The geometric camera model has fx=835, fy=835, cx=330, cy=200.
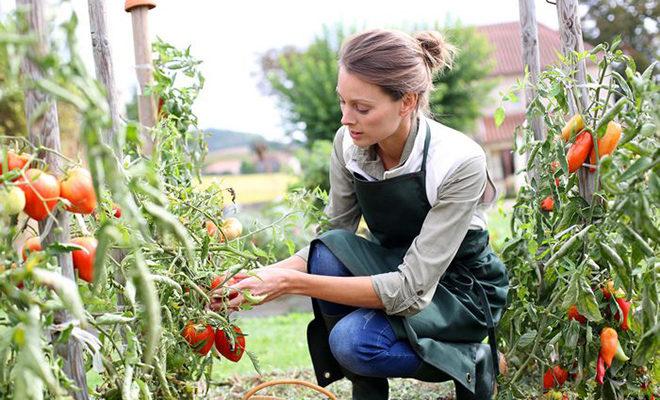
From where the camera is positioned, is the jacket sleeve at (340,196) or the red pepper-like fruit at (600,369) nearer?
the red pepper-like fruit at (600,369)

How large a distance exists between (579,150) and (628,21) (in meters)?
26.3

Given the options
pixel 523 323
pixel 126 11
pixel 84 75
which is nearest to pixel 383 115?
pixel 523 323

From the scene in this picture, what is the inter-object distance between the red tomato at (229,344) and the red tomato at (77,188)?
0.67m

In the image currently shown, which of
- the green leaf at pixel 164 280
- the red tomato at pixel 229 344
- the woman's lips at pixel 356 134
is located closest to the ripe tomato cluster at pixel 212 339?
the red tomato at pixel 229 344

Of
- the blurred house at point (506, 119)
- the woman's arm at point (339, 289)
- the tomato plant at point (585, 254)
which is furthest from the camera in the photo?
the blurred house at point (506, 119)

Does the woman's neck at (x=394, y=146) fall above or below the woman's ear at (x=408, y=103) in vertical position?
below

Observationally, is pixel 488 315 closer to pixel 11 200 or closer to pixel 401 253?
pixel 401 253

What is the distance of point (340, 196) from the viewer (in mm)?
2398

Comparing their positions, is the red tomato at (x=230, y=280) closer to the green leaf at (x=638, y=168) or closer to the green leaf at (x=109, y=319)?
the green leaf at (x=109, y=319)

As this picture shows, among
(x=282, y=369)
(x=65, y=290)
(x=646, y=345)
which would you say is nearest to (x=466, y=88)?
(x=282, y=369)

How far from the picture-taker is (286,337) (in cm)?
407

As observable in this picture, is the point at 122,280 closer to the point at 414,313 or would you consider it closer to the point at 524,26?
the point at 414,313

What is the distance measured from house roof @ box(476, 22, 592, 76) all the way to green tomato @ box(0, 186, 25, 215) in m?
22.6

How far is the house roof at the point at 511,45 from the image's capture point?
24.1m
